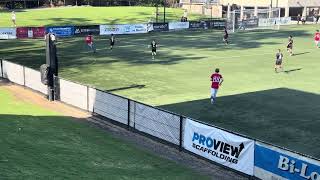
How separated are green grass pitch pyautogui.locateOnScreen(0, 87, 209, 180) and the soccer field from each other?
507 centimetres

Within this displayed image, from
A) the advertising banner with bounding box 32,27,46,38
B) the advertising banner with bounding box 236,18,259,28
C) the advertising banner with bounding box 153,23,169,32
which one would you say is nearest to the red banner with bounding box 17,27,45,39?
the advertising banner with bounding box 32,27,46,38

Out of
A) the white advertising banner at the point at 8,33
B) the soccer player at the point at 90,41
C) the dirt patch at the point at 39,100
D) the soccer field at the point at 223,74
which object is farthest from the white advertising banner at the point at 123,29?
the dirt patch at the point at 39,100

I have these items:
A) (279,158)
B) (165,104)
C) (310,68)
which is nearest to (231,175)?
(279,158)

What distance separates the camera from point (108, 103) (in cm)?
2038

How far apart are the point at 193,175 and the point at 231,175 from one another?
52.9 inches

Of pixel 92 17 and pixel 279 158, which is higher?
pixel 92 17

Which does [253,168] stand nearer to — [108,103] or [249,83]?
[108,103]

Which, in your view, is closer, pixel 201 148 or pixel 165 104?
pixel 201 148

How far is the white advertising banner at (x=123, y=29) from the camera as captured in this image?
2388 inches

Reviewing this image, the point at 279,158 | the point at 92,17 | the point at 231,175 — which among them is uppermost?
the point at 92,17

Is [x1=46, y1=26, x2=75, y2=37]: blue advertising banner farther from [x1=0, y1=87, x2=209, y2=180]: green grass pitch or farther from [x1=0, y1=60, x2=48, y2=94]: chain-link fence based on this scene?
[x1=0, y1=87, x2=209, y2=180]: green grass pitch

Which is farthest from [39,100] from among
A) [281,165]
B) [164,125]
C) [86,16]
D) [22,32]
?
[86,16]

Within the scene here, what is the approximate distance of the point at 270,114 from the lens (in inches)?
854

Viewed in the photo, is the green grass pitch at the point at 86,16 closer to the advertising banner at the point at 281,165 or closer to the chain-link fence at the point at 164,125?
the chain-link fence at the point at 164,125
